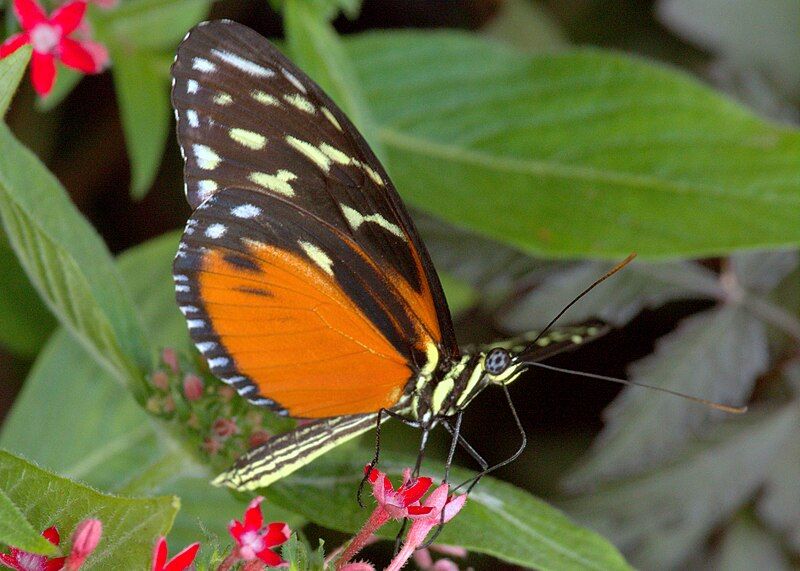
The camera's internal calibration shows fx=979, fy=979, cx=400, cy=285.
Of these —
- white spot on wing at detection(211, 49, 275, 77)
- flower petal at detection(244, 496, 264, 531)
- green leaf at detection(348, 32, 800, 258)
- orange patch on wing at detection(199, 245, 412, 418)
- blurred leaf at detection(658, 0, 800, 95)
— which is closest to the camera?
flower petal at detection(244, 496, 264, 531)

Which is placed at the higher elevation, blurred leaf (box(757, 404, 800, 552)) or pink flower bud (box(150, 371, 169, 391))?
pink flower bud (box(150, 371, 169, 391))

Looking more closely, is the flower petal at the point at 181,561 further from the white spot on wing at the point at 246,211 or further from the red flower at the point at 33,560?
the white spot on wing at the point at 246,211

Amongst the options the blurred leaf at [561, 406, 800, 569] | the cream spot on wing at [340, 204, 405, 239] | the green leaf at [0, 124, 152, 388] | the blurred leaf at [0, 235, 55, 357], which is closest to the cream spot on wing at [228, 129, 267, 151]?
the cream spot on wing at [340, 204, 405, 239]

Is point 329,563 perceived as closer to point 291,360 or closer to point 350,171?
point 291,360

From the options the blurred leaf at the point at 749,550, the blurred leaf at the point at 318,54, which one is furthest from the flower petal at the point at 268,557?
the blurred leaf at the point at 749,550

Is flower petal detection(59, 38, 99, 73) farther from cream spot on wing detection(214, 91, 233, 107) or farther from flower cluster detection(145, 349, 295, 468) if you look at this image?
flower cluster detection(145, 349, 295, 468)

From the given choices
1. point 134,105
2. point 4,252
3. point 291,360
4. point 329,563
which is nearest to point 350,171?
point 291,360
